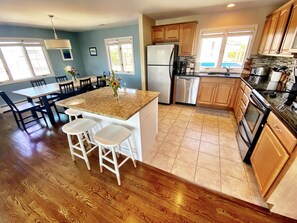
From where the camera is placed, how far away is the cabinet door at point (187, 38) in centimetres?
337

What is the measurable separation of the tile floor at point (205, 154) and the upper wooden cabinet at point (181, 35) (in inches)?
73.5

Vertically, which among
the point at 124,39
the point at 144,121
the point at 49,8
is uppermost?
the point at 49,8

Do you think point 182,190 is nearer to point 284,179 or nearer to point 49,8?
point 284,179

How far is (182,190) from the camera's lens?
5.14 feet

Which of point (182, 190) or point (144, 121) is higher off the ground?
point (144, 121)

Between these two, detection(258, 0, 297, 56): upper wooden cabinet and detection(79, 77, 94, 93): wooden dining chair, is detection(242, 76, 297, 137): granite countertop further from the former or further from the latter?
detection(79, 77, 94, 93): wooden dining chair

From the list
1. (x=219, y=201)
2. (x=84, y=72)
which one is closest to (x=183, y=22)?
(x=219, y=201)

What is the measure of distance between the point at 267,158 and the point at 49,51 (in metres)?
6.42

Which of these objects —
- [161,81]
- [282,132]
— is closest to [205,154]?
[282,132]

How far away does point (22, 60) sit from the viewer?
13.9ft

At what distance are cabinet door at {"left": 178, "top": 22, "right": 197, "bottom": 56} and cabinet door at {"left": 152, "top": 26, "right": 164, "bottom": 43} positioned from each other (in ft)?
1.80

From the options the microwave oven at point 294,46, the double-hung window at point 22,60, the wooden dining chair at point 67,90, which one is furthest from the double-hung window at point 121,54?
the microwave oven at point 294,46

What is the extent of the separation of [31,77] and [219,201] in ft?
19.7

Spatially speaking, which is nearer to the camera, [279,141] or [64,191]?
[279,141]
